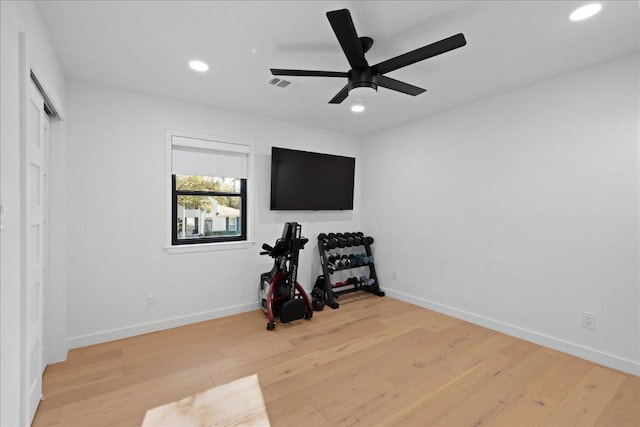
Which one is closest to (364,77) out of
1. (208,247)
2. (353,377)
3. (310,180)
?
(310,180)

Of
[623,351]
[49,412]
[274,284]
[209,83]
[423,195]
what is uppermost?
[209,83]

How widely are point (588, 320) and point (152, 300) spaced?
162 inches

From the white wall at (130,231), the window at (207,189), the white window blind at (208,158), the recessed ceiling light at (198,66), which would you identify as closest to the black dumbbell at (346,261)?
the white wall at (130,231)

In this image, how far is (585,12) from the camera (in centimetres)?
182

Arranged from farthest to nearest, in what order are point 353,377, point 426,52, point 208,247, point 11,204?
point 208,247 < point 353,377 < point 426,52 < point 11,204

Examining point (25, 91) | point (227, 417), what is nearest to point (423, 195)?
point (227, 417)

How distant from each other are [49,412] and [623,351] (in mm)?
4188

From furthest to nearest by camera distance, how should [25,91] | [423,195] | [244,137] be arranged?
[423,195], [244,137], [25,91]

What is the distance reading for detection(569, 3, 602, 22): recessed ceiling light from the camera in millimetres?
1763

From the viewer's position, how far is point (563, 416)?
1.82 meters

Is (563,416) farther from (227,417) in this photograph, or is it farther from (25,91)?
(25,91)

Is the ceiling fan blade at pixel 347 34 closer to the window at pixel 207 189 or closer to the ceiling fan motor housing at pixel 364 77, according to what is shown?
the ceiling fan motor housing at pixel 364 77

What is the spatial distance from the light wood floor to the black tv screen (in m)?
1.66

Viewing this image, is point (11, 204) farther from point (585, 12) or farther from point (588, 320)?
point (588, 320)
